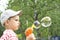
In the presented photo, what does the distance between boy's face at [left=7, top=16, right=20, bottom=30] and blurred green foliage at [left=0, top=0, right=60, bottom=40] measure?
0.10 ft

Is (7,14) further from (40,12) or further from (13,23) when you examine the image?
(40,12)

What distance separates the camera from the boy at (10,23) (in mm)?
1645

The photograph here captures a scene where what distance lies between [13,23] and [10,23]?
2 centimetres

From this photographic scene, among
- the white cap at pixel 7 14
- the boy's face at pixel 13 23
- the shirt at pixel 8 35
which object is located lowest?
the shirt at pixel 8 35

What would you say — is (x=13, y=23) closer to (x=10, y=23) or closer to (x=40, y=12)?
(x=10, y=23)

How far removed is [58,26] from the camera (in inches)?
65.4

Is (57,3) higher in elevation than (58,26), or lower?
higher

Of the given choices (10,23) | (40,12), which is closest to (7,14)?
(10,23)

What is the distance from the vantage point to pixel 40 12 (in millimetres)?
1673

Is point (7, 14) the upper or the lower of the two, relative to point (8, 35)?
upper

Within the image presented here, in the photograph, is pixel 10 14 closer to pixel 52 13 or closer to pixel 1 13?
pixel 1 13

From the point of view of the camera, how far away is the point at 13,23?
65.8 inches

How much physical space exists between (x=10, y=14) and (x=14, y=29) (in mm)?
116

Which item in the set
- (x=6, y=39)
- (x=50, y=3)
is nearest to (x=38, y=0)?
(x=50, y=3)
